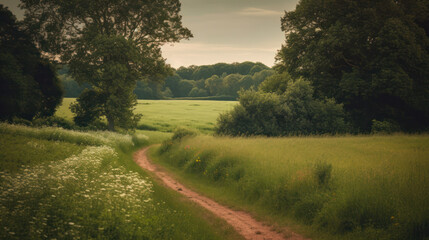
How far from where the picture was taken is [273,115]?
26875 mm

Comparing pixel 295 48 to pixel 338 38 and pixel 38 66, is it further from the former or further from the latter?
pixel 38 66

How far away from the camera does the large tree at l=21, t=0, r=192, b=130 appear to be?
2748 cm

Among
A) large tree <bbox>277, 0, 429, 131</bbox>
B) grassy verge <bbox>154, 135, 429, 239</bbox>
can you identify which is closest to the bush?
grassy verge <bbox>154, 135, 429, 239</bbox>

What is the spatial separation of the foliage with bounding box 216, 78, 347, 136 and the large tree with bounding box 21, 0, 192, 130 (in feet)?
40.2

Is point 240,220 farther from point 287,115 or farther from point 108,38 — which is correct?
point 108,38

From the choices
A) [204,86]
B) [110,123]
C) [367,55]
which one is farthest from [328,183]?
[204,86]

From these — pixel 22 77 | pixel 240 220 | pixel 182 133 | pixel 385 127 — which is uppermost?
pixel 22 77

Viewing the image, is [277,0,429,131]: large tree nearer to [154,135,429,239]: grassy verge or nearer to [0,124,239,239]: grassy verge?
[154,135,429,239]: grassy verge

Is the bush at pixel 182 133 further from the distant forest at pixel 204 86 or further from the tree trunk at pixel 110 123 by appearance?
the distant forest at pixel 204 86

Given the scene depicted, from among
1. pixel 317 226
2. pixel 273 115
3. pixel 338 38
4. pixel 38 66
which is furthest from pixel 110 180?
pixel 38 66

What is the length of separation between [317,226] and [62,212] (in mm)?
7421

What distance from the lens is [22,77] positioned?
2755 cm

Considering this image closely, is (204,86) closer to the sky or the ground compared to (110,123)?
closer to the sky

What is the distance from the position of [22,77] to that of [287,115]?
27.9 meters
